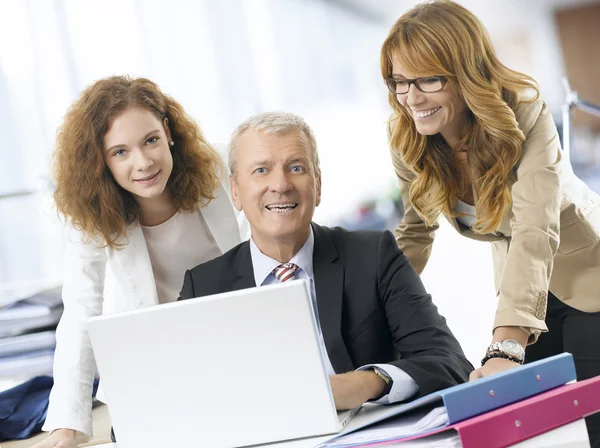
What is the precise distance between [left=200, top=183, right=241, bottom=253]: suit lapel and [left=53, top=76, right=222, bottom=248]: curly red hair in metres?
0.03

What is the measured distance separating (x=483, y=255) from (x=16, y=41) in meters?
4.99

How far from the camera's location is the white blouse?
87.6 inches

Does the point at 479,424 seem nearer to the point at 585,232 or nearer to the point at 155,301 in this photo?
the point at 585,232

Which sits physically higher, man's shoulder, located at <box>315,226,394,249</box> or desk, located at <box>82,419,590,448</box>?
man's shoulder, located at <box>315,226,394,249</box>

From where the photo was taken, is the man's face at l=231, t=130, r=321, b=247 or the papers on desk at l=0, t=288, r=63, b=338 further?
the papers on desk at l=0, t=288, r=63, b=338

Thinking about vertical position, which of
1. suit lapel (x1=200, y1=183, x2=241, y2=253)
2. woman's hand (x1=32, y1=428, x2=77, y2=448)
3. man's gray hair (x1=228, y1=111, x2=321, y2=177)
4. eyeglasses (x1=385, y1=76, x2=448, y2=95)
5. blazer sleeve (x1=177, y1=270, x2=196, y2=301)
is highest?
eyeglasses (x1=385, y1=76, x2=448, y2=95)

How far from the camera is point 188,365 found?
4.08 ft

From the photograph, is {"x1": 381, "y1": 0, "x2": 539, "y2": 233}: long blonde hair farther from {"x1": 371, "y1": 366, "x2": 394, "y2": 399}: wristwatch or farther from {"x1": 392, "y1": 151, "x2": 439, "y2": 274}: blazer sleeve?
{"x1": 371, "y1": 366, "x2": 394, "y2": 399}: wristwatch

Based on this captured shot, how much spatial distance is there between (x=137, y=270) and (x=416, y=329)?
82 cm

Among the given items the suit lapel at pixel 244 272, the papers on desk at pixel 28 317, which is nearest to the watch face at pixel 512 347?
the suit lapel at pixel 244 272

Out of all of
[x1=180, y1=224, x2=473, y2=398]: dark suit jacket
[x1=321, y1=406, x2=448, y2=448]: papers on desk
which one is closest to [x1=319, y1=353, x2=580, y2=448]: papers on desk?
[x1=321, y1=406, x2=448, y2=448]: papers on desk

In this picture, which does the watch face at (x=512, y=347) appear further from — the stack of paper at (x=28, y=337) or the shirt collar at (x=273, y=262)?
the stack of paper at (x=28, y=337)

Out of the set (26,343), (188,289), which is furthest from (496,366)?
(26,343)

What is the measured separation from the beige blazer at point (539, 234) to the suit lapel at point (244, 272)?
A: 531 mm
